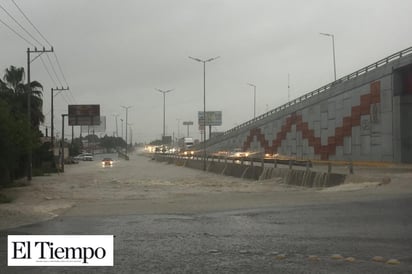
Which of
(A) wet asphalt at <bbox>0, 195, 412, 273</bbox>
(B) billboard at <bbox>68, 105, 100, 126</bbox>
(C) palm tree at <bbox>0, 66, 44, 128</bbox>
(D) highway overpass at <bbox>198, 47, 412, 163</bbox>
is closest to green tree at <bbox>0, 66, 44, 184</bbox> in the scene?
(C) palm tree at <bbox>0, 66, 44, 128</bbox>

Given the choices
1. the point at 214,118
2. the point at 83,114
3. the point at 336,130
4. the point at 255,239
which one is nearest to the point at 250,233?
the point at 255,239

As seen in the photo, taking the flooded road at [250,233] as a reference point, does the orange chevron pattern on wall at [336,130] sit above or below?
above

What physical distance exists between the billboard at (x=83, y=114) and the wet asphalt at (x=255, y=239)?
93.5 meters

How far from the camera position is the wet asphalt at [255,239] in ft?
30.4

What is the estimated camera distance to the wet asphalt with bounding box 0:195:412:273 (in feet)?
30.4

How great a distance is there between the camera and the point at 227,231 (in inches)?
537

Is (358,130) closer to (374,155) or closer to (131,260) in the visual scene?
(374,155)

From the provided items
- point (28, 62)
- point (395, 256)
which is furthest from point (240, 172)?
point (395, 256)

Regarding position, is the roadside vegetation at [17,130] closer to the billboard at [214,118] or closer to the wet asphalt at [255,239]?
the wet asphalt at [255,239]

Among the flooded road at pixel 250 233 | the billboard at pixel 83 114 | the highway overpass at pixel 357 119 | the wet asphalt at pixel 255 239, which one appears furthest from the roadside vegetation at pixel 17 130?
the billboard at pixel 83 114

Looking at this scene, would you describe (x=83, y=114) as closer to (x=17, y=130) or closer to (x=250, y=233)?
(x=17, y=130)

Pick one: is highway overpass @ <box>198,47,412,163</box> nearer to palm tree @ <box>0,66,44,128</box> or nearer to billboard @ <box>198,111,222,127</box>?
palm tree @ <box>0,66,44,128</box>

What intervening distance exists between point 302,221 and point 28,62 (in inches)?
1401

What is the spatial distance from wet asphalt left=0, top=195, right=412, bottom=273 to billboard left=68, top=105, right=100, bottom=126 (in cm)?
9354
